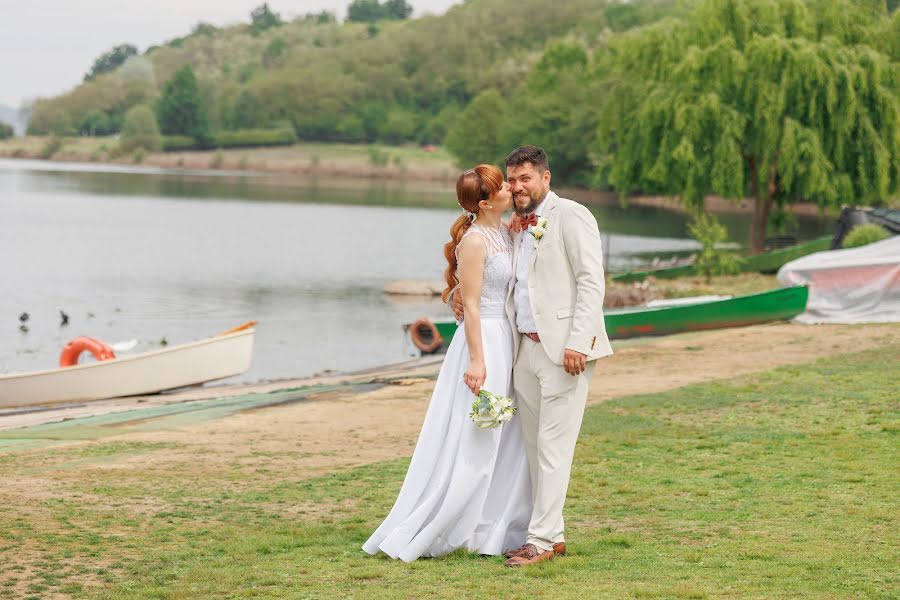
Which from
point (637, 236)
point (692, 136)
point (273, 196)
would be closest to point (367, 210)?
point (273, 196)

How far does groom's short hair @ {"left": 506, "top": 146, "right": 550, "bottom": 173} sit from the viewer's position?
6.32 m

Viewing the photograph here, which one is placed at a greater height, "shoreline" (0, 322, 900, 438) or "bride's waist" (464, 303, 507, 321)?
"bride's waist" (464, 303, 507, 321)

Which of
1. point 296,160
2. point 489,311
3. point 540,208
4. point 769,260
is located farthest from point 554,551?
point 296,160

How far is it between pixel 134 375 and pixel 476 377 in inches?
550

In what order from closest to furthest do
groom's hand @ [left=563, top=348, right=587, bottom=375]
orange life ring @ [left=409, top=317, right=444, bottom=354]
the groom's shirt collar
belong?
groom's hand @ [left=563, top=348, right=587, bottom=375] → the groom's shirt collar → orange life ring @ [left=409, top=317, right=444, bottom=354]

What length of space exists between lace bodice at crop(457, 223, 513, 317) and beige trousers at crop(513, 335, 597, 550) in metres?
0.29

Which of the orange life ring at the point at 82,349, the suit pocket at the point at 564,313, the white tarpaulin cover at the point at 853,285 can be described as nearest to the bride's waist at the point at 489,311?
the suit pocket at the point at 564,313

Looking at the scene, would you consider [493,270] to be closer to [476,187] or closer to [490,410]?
[476,187]

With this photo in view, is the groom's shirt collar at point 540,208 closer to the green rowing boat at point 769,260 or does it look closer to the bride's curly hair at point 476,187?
the bride's curly hair at point 476,187

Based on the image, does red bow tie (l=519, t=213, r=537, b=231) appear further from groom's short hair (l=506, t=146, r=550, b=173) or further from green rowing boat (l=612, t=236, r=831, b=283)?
green rowing boat (l=612, t=236, r=831, b=283)

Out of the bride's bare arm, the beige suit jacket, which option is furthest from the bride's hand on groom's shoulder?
the beige suit jacket

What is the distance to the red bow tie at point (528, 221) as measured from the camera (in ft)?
21.1

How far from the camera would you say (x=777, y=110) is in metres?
32.4

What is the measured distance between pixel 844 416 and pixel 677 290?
16.1m
